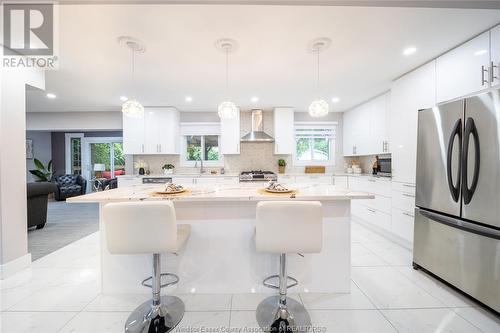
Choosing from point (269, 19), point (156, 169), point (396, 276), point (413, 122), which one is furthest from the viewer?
point (156, 169)

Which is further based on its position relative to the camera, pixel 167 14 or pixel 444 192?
pixel 444 192

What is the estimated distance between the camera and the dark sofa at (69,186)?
22.7 feet

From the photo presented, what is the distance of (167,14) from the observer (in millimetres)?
1919

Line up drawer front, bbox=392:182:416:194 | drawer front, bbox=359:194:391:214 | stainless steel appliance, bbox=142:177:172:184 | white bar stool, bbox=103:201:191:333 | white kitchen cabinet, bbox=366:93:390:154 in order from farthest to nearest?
stainless steel appliance, bbox=142:177:172:184
white kitchen cabinet, bbox=366:93:390:154
drawer front, bbox=359:194:391:214
drawer front, bbox=392:182:416:194
white bar stool, bbox=103:201:191:333

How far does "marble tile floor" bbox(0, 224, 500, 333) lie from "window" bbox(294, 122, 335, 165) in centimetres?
341

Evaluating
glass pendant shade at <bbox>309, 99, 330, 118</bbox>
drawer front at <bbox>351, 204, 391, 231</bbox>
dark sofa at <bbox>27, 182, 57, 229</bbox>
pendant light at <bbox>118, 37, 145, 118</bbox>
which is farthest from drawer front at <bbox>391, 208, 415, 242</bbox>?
dark sofa at <bbox>27, 182, 57, 229</bbox>

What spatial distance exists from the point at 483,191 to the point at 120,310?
3.16 meters

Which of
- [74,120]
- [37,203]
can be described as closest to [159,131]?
[74,120]

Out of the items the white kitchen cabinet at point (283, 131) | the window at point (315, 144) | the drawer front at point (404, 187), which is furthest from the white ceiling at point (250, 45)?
the window at point (315, 144)

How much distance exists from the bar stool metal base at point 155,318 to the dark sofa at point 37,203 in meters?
3.40

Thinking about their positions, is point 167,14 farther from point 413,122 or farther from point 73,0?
point 413,122

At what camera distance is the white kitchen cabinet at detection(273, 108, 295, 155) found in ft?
16.8

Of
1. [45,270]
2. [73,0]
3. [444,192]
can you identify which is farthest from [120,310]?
[444,192]

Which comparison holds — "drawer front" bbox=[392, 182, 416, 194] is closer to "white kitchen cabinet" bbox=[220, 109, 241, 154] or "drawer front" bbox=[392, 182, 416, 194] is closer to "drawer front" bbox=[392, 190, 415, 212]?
"drawer front" bbox=[392, 190, 415, 212]
